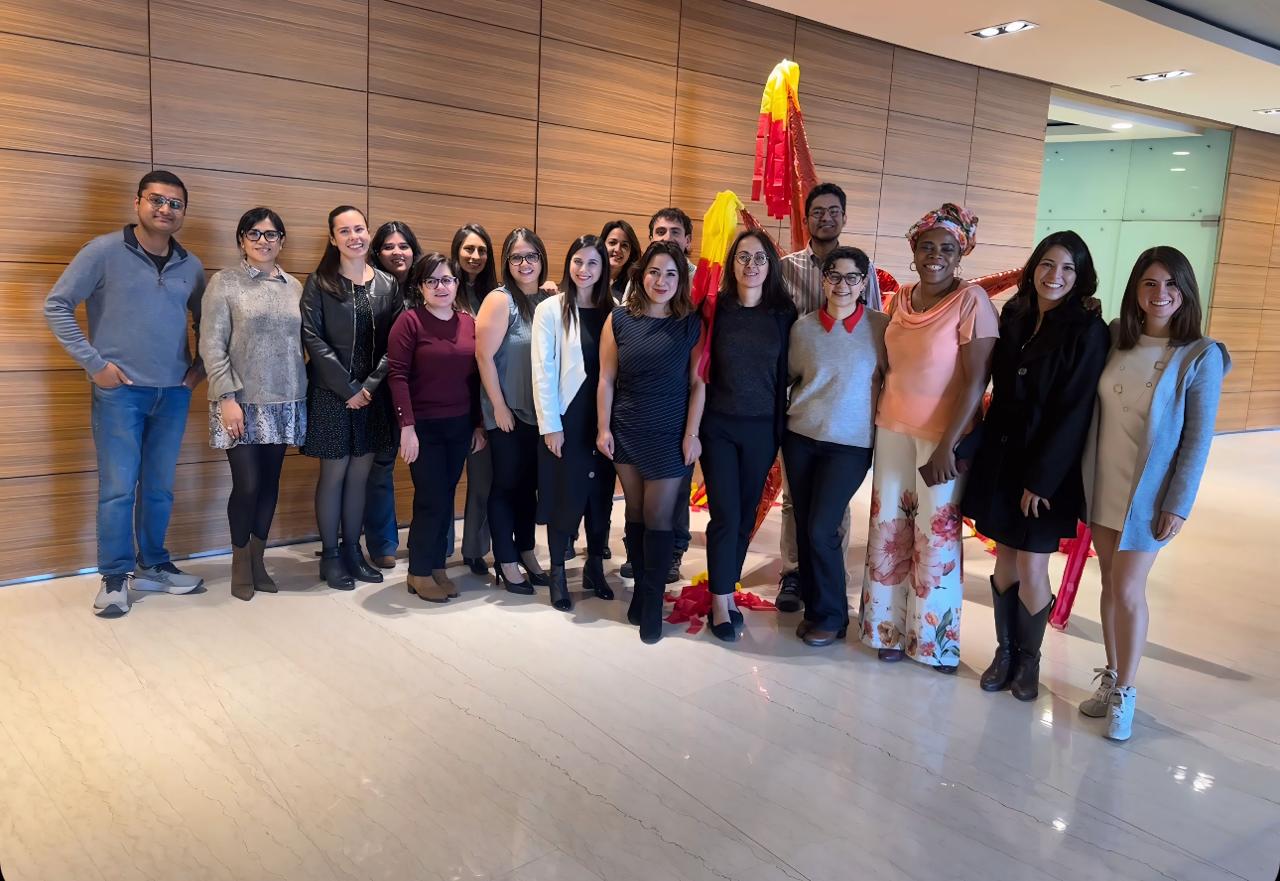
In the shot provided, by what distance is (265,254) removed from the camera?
380 centimetres

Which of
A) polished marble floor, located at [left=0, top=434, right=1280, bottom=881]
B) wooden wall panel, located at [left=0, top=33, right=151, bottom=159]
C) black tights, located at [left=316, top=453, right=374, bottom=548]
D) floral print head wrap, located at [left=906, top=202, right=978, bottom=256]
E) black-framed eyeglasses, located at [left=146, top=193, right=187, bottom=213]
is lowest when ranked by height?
polished marble floor, located at [left=0, top=434, right=1280, bottom=881]

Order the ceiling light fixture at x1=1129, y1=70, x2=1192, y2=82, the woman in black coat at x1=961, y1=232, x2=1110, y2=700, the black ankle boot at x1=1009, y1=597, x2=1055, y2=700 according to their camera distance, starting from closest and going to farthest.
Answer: the woman in black coat at x1=961, y1=232, x2=1110, y2=700, the black ankle boot at x1=1009, y1=597, x2=1055, y2=700, the ceiling light fixture at x1=1129, y1=70, x2=1192, y2=82

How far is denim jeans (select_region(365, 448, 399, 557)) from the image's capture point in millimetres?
4305

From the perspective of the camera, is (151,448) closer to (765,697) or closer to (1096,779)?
(765,697)

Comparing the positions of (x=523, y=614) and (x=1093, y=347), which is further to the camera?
(x=523, y=614)

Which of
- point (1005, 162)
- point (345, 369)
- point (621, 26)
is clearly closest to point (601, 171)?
point (621, 26)

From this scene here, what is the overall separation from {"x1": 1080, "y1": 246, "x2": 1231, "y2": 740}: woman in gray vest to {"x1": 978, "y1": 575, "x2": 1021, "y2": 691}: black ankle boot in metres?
0.34

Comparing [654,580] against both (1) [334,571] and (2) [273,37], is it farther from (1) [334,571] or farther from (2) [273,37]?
(2) [273,37]

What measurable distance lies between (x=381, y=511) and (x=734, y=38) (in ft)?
12.3

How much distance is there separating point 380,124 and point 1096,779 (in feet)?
13.7

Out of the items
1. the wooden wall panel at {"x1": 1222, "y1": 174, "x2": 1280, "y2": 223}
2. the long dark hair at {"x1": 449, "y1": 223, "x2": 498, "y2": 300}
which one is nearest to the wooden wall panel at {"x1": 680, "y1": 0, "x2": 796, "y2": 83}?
the long dark hair at {"x1": 449, "y1": 223, "x2": 498, "y2": 300}

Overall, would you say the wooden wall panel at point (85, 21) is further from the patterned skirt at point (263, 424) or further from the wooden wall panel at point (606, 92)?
the wooden wall panel at point (606, 92)

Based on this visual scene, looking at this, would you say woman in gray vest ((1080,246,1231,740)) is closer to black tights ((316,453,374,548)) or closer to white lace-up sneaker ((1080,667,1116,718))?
white lace-up sneaker ((1080,667,1116,718))

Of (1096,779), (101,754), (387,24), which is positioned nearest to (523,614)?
(101,754)
